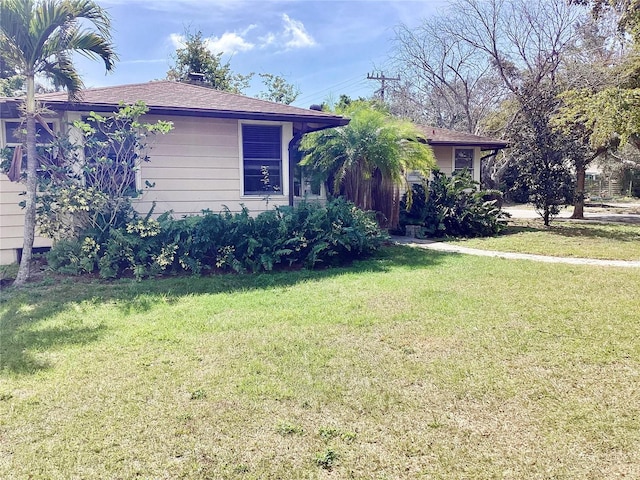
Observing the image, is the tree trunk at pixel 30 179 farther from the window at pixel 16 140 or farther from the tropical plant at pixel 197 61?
the tropical plant at pixel 197 61

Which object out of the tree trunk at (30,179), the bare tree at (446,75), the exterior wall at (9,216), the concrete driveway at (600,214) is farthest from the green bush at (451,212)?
the bare tree at (446,75)

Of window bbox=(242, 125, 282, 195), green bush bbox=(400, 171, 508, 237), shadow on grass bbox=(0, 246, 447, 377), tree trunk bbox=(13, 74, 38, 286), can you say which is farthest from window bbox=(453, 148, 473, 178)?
tree trunk bbox=(13, 74, 38, 286)

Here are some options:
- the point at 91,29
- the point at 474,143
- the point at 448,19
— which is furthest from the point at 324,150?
the point at 448,19

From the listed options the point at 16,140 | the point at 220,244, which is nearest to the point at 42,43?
the point at 16,140

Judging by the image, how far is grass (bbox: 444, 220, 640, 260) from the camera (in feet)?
30.8

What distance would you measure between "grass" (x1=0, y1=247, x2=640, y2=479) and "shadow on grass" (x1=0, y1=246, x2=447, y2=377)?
0.04 metres

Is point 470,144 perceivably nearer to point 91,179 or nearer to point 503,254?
point 503,254

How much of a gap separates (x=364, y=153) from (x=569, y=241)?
5.56 meters

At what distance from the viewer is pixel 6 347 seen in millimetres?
4121

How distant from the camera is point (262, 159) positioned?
9508 millimetres

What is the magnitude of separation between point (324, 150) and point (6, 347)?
300 inches

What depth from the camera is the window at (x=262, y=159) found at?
9375 millimetres

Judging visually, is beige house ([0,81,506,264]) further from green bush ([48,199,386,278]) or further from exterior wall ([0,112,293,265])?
green bush ([48,199,386,278])

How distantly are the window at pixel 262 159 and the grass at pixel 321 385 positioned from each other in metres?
3.98
